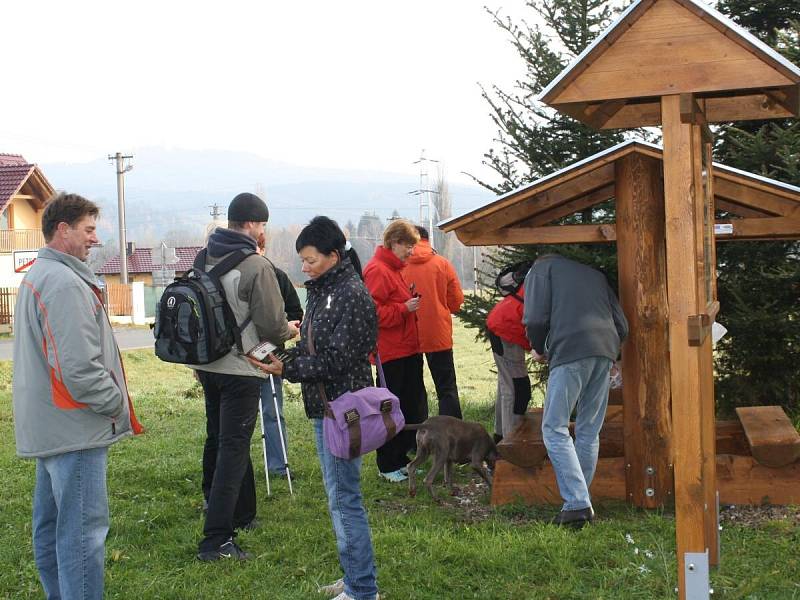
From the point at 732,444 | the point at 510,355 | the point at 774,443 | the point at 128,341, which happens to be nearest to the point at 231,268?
the point at 510,355

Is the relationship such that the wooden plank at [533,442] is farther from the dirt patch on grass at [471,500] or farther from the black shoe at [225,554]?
the black shoe at [225,554]

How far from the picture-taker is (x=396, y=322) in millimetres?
8016

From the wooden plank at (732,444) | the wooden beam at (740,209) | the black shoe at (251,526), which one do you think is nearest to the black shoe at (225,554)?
the black shoe at (251,526)

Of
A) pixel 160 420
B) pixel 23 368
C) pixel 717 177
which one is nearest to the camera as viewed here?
pixel 23 368

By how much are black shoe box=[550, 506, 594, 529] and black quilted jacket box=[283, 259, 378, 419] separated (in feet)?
6.94

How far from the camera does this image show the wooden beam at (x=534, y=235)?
6992 mm

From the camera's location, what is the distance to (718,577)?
16.9 feet

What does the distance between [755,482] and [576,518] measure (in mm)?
1412

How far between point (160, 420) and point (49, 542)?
24.0 feet

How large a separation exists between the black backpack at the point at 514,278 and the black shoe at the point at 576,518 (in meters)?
1.85

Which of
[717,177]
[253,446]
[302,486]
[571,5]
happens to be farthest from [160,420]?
[717,177]

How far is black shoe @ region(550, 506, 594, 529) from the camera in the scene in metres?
6.21

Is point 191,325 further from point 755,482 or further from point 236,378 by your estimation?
point 755,482

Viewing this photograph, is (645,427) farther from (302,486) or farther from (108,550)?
(108,550)
